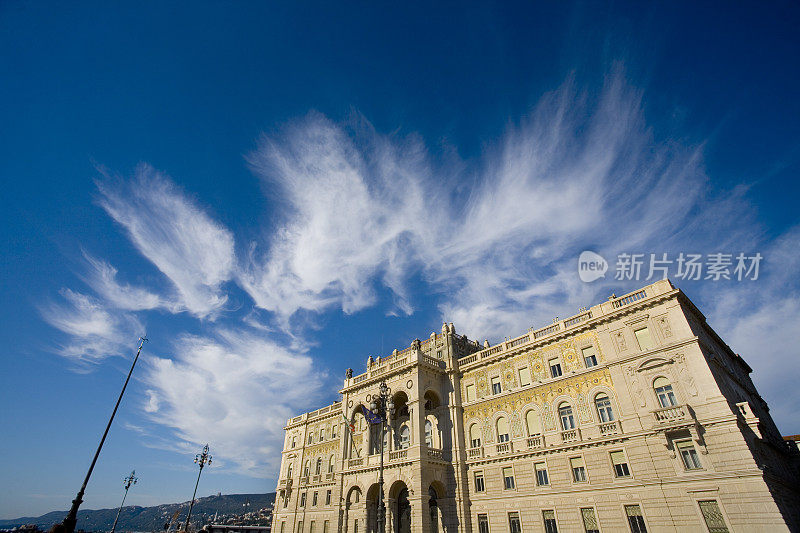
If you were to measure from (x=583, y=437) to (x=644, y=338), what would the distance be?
761 cm

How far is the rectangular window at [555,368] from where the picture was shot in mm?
28734

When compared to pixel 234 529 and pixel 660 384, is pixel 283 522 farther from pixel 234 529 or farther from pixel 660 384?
pixel 660 384

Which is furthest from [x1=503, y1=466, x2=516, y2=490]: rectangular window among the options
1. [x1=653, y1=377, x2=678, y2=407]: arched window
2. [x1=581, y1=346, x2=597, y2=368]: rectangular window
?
[x1=653, y1=377, x2=678, y2=407]: arched window

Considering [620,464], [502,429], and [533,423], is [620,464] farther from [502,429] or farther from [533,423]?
[502,429]

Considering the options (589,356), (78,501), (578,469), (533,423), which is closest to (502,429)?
(533,423)

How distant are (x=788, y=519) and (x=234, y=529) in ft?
171

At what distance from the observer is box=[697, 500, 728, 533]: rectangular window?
1934 cm

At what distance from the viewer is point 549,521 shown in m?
25.4

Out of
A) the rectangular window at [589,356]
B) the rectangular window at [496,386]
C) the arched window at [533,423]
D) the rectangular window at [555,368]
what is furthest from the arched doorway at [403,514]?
the rectangular window at [589,356]

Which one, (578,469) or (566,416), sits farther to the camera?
(566,416)

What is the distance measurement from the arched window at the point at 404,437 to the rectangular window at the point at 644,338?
20.4 metres

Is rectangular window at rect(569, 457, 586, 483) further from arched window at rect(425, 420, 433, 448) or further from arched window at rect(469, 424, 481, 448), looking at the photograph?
arched window at rect(425, 420, 433, 448)

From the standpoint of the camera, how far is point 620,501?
74.7ft

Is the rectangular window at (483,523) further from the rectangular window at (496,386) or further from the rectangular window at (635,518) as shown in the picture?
the rectangular window at (635,518)
